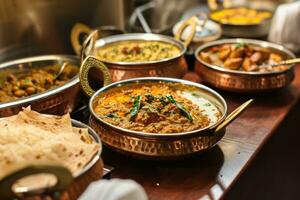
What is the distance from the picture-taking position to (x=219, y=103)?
5.29 ft

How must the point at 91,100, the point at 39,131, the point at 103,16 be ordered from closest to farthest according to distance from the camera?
the point at 39,131, the point at 91,100, the point at 103,16

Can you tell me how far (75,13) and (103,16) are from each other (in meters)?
0.21

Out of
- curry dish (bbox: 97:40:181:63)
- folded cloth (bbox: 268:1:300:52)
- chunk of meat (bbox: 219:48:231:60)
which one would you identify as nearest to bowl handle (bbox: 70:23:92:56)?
curry dish (bbox: 97:40:181:63)

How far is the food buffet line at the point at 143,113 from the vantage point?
3.87 feet

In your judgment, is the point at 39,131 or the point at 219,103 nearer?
the point at 39,131

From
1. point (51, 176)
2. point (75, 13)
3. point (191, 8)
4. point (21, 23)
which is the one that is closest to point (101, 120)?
point (51, 176)

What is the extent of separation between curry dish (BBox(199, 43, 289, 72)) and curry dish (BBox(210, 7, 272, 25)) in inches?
16.9

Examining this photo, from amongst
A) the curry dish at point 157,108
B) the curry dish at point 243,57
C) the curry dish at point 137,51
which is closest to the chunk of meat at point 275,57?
the curry dish at point 243,57

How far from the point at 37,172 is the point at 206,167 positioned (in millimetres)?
652

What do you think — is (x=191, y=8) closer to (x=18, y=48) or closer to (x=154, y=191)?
(x=18, y=48)

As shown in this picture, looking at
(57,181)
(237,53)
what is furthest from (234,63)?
(57,181)

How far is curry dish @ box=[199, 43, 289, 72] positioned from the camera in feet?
6.57

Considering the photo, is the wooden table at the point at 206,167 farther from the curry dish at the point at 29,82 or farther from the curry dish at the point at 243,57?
the curry dish at the point at 29,82

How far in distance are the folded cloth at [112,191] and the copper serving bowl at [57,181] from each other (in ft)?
0.17
